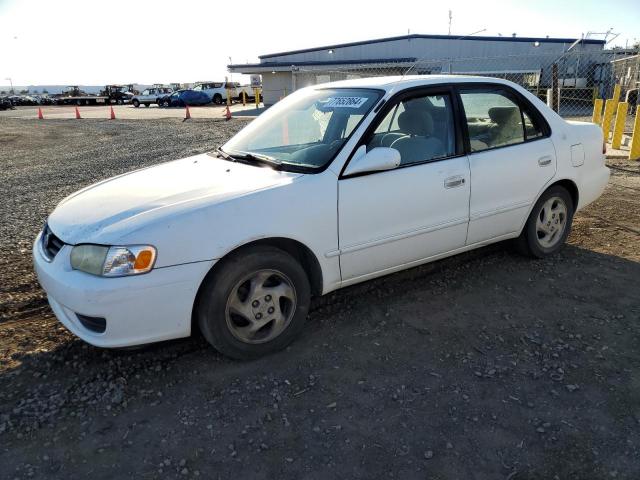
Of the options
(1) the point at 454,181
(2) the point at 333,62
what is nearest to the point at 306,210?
(1) the point at 454,181

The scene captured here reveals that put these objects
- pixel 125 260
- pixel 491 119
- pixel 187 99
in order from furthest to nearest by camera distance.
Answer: pixel 187 99 → pixel 491 119 → pixel 125 260

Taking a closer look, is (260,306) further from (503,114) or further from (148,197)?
(503,114)

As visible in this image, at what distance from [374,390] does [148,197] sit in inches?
70.7

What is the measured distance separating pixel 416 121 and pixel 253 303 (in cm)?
190

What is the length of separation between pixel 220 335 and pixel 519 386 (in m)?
1.74

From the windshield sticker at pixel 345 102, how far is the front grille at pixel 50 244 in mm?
2132

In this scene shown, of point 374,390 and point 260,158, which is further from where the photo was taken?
point 260,158

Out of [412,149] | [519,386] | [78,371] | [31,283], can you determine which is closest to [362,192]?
[412,149]

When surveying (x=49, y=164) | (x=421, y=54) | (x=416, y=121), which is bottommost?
(x=49, y=164)

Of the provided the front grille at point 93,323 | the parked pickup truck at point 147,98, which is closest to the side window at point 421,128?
the front grille at point 93,323

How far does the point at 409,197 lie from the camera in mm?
3500

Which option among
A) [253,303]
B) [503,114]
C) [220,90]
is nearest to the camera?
[253,303]

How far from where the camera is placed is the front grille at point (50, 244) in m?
3.04

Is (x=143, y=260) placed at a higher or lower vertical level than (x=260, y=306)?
higher
